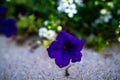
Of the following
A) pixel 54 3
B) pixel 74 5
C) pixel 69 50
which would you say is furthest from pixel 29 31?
pixel 69 50

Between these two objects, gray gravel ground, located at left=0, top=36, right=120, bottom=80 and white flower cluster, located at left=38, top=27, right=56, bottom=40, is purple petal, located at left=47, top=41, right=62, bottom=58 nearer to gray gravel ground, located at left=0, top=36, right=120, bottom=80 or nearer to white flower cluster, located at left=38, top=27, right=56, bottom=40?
gray gravel ground, located at left=0, top=36, right=120, bottom=80

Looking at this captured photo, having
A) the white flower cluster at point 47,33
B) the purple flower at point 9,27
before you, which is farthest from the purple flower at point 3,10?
the white flower cluster at point 47,33

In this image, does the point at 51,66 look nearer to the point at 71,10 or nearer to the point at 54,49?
the point at 54,49

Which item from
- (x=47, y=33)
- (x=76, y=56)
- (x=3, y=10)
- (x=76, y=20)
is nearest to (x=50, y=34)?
(x=47, y=33)

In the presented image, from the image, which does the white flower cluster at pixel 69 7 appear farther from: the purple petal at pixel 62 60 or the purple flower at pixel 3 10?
the purple flower at pixel 3 10

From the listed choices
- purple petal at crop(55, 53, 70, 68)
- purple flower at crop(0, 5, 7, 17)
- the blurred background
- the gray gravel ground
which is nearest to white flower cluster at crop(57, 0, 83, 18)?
the blurred background

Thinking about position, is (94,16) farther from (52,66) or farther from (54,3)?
(52,66)

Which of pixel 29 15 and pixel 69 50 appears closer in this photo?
pixel 69 50
